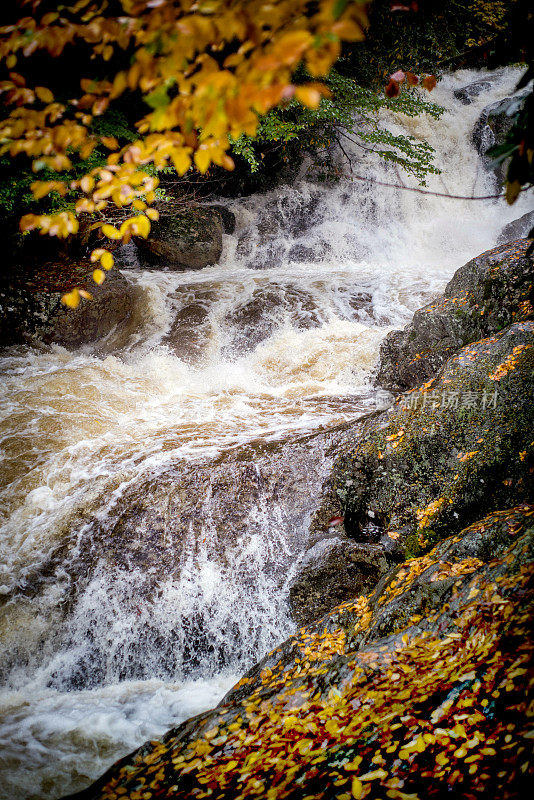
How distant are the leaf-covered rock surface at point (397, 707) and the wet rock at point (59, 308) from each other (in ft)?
30.1

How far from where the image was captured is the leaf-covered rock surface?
1.66m

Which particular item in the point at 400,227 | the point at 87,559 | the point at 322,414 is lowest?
the point at 87,559

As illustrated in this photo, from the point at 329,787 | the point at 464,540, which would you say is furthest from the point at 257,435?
the point at 329,787

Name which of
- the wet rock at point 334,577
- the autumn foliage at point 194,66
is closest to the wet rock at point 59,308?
the wet rock at point 334,577

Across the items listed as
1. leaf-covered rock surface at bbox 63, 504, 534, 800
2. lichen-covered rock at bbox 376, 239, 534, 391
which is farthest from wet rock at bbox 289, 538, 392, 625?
lichen-covered rock at bbox 376, 239, 534, 391

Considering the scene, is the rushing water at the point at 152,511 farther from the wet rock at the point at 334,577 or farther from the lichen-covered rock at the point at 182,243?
the lichen-covered rock at the point at 182,243

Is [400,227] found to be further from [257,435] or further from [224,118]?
[224,118]

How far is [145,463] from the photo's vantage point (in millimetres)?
5473

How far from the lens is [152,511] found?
15.8ft

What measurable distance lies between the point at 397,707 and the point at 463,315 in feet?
19.1

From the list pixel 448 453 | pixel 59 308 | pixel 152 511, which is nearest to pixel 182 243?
pixel 59 308

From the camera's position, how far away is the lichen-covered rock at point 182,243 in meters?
13.2

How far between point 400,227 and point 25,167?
11.9 metres

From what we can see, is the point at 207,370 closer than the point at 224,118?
No
